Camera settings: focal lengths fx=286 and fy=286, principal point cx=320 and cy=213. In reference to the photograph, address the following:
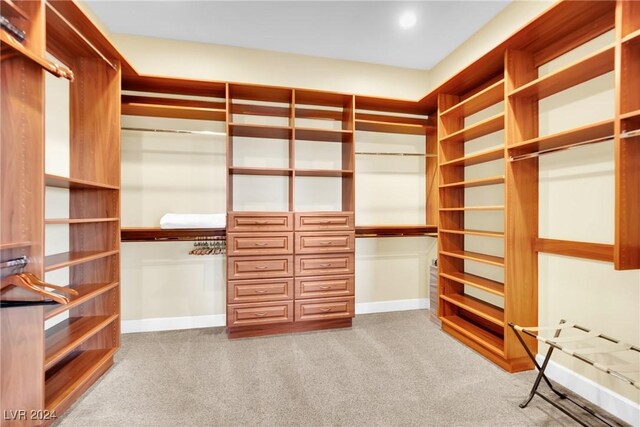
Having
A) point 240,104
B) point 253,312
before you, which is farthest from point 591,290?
point 240,104

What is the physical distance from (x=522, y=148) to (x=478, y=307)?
139 centimetres

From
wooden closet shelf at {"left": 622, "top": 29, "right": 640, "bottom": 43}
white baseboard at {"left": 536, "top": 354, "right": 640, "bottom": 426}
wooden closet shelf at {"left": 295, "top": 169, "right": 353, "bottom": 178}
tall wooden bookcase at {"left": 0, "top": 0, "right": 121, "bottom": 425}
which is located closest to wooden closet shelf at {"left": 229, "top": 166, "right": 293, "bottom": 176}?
wooden closet shelf at {"left": 295, "top": 169, "right": 353, "bottom": 178}

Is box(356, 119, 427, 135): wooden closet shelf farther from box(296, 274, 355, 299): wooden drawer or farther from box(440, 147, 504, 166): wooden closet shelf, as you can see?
box(296, 274, 355, 299): wooden drawer

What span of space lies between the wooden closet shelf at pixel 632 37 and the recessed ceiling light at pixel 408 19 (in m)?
1.63

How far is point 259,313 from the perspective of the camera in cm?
271

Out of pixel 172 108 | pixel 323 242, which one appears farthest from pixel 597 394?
pixel 172 108

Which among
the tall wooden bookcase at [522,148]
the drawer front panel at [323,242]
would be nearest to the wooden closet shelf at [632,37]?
the tall wooden bookcase at [522,148]

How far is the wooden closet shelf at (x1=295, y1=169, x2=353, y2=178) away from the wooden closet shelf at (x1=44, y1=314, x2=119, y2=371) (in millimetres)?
2014

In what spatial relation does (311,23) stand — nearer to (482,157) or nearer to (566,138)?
(482,157)

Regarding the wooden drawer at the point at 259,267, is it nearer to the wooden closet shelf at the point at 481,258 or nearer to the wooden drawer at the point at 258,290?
the wooden drawer at the point at 258,290

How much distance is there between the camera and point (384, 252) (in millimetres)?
3512

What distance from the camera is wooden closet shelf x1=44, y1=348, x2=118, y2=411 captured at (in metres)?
1.69

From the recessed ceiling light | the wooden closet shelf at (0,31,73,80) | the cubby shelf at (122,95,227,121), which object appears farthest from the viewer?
the cubby shelf at (122,95,227,121)

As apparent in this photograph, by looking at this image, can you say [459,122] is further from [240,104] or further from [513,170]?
[240,104]
